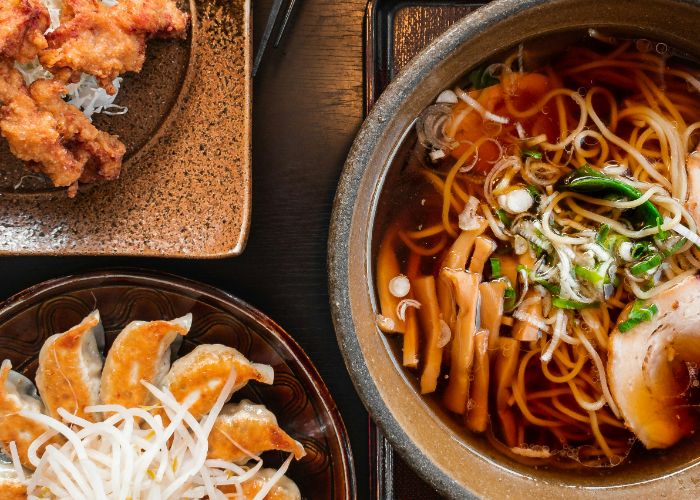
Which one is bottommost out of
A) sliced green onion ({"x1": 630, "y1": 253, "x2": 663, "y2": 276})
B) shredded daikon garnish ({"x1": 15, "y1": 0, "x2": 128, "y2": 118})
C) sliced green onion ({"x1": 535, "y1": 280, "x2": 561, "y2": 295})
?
sliced green onion ({"x1": 535, "y1": 280, "x2": 561, "y2": 295})

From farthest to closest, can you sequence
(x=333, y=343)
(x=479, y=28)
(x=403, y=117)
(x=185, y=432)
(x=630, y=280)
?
(x=333, y=343), (x=185, y=432), (x=630, y=280), (x=403, y=117), (x=479, y=28)

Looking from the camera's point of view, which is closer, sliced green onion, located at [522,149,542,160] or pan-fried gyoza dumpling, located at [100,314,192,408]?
sliced green onion, located at [522,149,542,160]

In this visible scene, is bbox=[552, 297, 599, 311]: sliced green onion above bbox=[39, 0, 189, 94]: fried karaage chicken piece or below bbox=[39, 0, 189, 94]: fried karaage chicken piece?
below

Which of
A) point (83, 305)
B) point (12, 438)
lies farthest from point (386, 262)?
point (12, 438)

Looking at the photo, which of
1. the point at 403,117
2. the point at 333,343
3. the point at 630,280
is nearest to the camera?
the point at 403,117

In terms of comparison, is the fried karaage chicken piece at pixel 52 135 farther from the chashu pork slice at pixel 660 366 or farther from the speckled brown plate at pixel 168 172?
the chashu pork slice at pixel 660 366

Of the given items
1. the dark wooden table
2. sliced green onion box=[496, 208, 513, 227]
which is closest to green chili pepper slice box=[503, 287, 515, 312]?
sliced green onion box=[496, 208, 513, 227]

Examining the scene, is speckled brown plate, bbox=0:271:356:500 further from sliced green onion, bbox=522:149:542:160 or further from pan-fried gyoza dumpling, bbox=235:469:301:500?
sliced green onion, bbox=522:149:542:160

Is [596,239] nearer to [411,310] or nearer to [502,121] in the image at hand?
[502,121]
